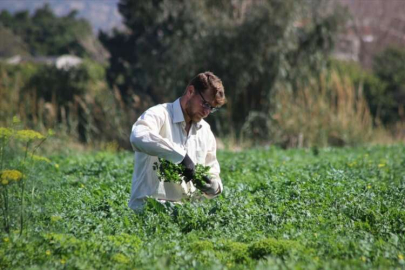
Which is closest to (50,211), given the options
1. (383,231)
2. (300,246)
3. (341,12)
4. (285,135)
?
(300,246)

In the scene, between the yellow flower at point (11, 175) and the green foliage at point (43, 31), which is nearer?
the yellow flower at point (11, 175)

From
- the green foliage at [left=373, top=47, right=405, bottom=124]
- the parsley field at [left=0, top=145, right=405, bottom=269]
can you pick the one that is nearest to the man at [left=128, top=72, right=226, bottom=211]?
the parsley field at [left=0, top=145, right=405, bottom=269]

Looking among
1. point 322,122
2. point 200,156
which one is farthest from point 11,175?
point 322,122

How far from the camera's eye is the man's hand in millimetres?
6293

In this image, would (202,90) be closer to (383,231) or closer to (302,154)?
(383,231)

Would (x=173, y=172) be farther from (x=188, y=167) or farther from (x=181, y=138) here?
(x=181, y=138)

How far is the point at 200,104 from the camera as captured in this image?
250 inches

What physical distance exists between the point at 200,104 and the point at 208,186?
783mm

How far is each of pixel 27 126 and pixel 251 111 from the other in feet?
19.2

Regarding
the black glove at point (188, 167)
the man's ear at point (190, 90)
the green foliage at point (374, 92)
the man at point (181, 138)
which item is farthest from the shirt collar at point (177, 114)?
the green foliage at point (374, 92)

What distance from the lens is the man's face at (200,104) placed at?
6266 millimetres

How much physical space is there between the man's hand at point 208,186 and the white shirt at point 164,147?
0.06 meters

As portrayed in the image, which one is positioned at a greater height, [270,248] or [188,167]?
[188,167]

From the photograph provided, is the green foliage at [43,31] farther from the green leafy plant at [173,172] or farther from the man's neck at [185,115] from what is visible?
the green leafy plant at [173,172]
